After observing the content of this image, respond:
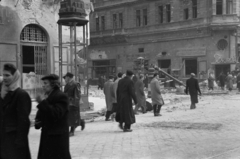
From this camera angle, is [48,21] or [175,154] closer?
[175,154]

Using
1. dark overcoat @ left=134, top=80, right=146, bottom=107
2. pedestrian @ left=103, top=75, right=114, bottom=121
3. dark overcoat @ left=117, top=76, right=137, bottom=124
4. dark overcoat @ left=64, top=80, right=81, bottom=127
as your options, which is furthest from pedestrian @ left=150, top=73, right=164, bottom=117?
dark overcoat @ left=64, top=80, right=81, bottom=127

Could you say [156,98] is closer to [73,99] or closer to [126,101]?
[126,101]

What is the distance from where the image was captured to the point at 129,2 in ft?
139

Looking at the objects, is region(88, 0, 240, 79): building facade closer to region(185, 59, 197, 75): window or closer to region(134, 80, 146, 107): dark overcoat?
region(185, 59, 197, 75): window

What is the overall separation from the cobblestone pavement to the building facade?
77.5 ft

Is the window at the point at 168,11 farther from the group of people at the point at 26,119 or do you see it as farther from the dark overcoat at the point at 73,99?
the group of people at the point at 26,119

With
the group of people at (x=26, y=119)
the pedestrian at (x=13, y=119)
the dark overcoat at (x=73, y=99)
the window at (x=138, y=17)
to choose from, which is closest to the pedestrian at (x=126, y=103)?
the dark overcoat at (x=73, y=99)

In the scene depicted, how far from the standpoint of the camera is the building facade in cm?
3491

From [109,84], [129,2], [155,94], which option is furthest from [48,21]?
[129,2]

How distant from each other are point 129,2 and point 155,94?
29.3m

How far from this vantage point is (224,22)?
34312mm

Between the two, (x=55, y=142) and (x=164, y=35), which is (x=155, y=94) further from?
(x=164, y=35)

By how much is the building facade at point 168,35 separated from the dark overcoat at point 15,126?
103 ft

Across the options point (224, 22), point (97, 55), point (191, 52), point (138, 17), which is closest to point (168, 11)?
point (138, 17)
